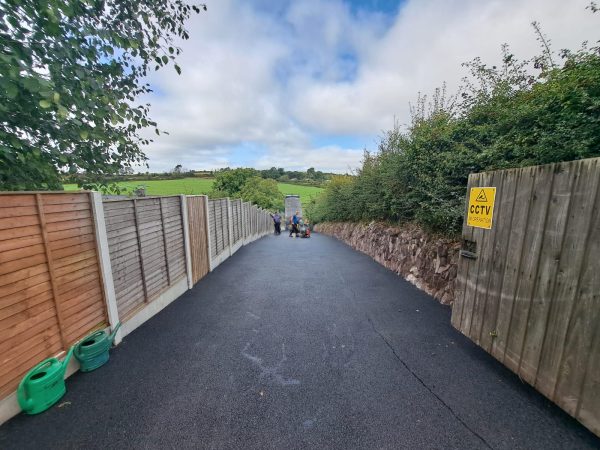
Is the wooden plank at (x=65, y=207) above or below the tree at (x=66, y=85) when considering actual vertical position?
below

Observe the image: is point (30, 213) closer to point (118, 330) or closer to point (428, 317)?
point (118, 330)

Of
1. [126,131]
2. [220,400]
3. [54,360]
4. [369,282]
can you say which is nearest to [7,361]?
[54,360]

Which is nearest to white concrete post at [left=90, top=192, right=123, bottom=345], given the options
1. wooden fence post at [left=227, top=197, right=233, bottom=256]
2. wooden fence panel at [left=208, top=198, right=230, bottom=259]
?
wooden fence panel at [left=208, top=198, right=230, bottom=259]

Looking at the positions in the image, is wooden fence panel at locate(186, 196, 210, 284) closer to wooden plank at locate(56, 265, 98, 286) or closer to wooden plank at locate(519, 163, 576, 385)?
wooden plank at locate(56, 265, 98, 286)

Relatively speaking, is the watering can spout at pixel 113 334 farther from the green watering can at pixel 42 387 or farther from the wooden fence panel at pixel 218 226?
the wooden fence panel at pixel 218 226

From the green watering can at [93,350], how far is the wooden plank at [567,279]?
171 inches

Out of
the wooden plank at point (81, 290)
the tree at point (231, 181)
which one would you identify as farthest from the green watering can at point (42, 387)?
the tree at point (231, 181)

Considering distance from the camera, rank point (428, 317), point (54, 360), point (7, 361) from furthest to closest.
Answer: point (428, 317), point (54, 360), point (7, 361)

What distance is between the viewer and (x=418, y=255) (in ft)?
17.4

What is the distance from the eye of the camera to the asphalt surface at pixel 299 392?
180 cm

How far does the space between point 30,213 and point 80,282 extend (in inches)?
34.9

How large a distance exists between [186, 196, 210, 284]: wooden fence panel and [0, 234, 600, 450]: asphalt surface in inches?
72.5

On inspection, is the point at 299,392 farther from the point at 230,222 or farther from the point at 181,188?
the point at 181,188

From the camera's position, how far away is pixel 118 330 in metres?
3.09
